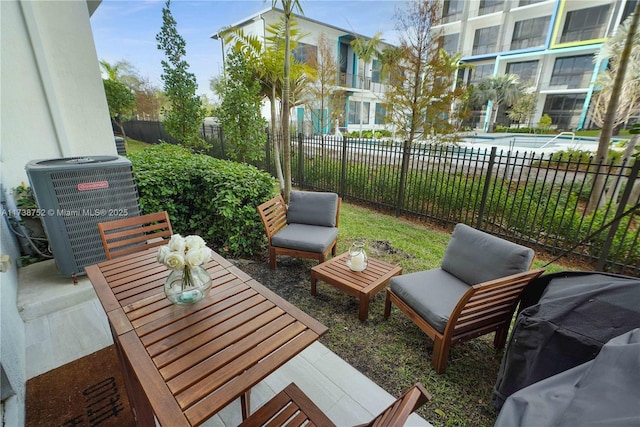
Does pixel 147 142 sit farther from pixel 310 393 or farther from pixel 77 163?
pixel 310 393

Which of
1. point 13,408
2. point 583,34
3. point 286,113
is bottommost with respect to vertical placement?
point 13,408

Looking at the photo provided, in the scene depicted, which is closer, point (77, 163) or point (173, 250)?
point (173, 250)

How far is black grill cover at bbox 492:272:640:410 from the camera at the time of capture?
1.37 metres

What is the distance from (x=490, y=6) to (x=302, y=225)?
27632 mm

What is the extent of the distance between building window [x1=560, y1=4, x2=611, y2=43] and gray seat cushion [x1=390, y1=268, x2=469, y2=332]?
26.3 m

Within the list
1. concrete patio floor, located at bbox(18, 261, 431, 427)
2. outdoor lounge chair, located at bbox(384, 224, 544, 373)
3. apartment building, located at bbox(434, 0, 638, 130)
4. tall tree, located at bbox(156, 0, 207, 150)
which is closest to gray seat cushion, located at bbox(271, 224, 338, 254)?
outdoor lounge chair, located at bbox(384, 224, 544, 373)

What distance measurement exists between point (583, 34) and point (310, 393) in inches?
1101

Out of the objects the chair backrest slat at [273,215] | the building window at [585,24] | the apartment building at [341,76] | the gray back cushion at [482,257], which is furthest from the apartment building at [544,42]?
the gray back cushion at [482,257]

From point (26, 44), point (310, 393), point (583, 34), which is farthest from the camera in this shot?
point (583, 34)

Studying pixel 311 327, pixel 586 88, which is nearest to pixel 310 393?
pixel 311 327

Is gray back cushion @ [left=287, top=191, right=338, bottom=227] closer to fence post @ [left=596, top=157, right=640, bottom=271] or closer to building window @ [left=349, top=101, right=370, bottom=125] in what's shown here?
fence post @ [left=596, top=157, right=640, bottom=271]

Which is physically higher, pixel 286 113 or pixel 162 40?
pixel 162 40

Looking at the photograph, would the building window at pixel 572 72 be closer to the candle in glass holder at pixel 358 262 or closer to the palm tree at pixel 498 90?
the palm tree at pixel 498 90

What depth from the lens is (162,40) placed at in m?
5.36
